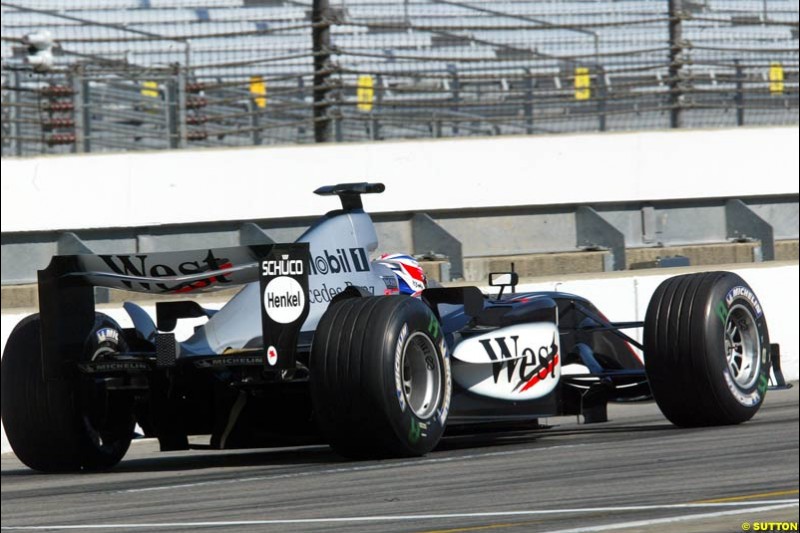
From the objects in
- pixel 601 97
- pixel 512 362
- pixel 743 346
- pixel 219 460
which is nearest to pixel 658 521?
pixel 512 362

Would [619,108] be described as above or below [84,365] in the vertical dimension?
above

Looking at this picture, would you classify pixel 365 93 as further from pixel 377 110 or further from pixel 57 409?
pixel 57 409

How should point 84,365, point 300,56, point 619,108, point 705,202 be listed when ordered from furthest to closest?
point 619,108 → point 705,202 → point 300,56 → point 84,365

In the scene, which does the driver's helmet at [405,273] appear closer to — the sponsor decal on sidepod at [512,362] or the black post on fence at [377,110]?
the sponsor decal on sidepod at [512,362]

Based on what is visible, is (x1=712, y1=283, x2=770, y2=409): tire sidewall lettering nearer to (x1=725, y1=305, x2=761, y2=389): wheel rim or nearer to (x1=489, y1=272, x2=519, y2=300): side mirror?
(x1=725, y1=305, x2=761, y2=389): wheel rim

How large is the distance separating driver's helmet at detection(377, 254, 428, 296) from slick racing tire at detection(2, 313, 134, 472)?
1584mm

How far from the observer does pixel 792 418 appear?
35.2ft

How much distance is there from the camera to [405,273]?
955cm

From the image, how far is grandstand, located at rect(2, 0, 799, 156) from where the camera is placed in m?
15.2

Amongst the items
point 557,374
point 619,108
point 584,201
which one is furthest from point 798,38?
point 557,374

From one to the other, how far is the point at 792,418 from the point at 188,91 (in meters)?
6.92

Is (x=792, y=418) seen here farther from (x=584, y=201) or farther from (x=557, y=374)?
(x=584, y=201)

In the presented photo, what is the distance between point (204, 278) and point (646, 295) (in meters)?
6.99

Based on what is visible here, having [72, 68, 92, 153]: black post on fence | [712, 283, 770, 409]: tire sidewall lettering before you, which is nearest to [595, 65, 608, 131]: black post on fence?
[72, 68, 92, 153]: black post on fence
